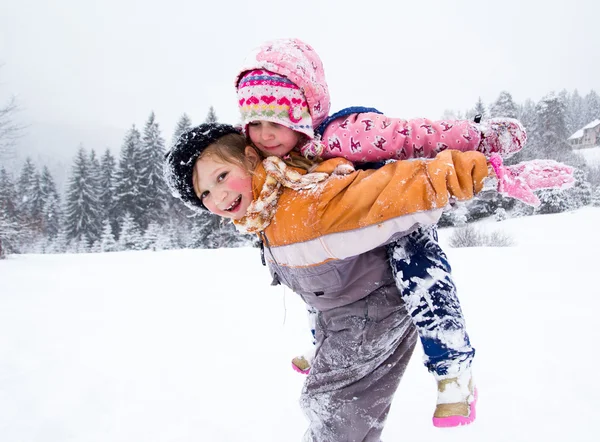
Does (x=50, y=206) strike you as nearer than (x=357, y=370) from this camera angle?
No

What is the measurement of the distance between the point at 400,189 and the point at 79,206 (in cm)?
3569

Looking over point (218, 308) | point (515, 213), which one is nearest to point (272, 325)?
point (218, 308)

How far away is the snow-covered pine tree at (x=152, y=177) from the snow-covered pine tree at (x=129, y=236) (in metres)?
1.52

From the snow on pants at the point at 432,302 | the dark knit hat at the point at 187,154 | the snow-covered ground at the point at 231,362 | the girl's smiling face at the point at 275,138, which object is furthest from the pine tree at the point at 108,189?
the snow on pants at the point at 432,302

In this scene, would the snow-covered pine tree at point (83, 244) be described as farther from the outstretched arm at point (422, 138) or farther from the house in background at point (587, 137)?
the house in background at point (587, 137)

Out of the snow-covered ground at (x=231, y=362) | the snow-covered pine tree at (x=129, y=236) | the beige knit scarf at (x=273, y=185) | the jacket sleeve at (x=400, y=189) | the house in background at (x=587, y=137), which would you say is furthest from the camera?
the house in background at (x=587, y=137)

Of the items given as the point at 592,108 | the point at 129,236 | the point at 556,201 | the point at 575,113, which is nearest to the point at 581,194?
the point at 556,201

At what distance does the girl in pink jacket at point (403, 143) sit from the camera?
134 cm

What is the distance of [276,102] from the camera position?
1.49m

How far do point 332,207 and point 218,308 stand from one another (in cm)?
426

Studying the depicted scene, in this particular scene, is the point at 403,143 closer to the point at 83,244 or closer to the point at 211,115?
the point at 211,115

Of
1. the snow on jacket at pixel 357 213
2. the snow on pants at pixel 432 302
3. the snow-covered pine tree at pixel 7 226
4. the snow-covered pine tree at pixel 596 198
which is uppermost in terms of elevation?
the snow-covered pine tree at pixel 7 226

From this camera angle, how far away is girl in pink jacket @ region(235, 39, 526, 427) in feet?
4.39

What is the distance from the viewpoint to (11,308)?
5109 millimetres
